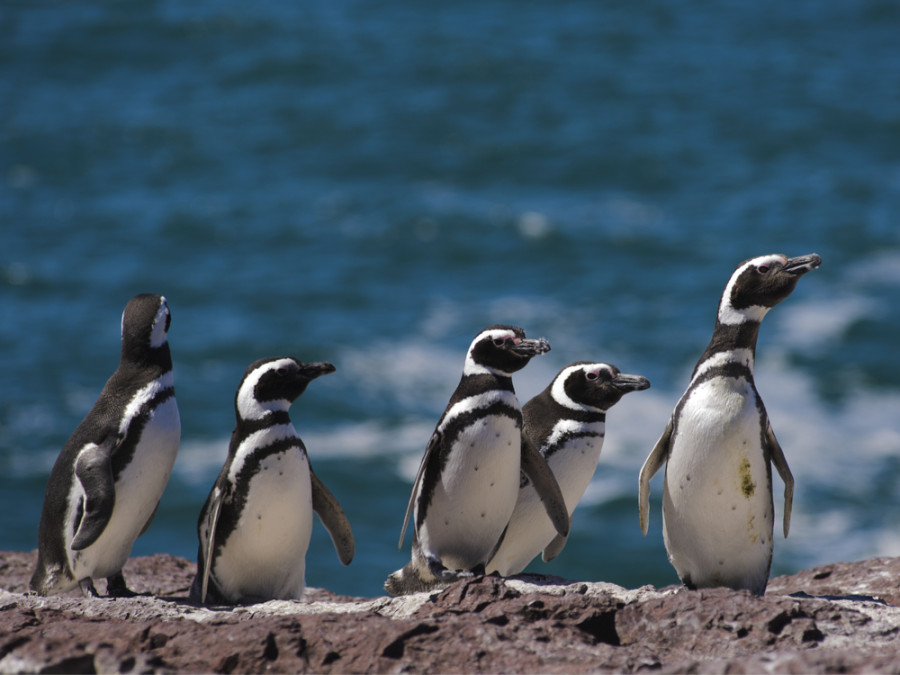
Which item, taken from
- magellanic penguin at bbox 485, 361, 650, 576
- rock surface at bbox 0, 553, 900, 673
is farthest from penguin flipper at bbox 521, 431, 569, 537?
rock surface at bbox 0, 553, 900, 673

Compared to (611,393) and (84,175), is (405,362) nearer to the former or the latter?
(84,175)

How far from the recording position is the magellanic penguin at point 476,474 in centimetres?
517

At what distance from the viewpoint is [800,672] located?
333 centimetres

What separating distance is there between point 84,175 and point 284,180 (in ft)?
13.6

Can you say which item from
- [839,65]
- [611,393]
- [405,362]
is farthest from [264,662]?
[839,65]

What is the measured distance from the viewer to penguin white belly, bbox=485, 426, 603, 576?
18.7 ft

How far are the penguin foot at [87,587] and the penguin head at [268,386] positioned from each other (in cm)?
107

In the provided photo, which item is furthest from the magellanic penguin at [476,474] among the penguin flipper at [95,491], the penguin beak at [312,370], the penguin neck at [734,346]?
Answer: the penguin flipper at [95,491]

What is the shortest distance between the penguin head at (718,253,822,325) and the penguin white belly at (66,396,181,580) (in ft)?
8.23

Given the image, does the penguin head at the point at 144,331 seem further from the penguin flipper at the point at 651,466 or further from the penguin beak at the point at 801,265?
the penguin beak at the point at 801,265

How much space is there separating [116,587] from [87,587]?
0.16 m

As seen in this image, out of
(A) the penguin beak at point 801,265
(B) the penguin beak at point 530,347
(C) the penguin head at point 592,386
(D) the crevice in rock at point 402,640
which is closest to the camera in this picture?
(D) the crevice in rock at point 402,640

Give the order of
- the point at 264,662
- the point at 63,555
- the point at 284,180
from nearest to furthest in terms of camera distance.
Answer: the point at 264,662 < the point at 63,555 < the point at 284,180

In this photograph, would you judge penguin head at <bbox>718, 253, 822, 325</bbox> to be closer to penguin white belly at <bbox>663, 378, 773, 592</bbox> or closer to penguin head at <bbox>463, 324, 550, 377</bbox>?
penguin white belly at <bbox>663, 378, 773, 592</bbox>
